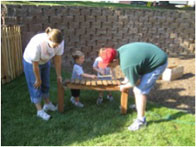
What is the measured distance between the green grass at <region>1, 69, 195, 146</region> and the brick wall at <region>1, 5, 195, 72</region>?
2846mm

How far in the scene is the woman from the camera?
3064mm

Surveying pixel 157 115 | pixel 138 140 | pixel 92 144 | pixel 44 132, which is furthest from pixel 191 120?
pixel 44 132

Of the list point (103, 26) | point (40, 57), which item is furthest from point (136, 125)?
point (103, 26)

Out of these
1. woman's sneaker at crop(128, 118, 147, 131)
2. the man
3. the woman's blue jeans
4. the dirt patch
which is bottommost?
the dirt patch

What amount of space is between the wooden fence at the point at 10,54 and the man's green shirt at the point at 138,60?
10.7 ft

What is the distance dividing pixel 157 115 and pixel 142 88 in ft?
3.17

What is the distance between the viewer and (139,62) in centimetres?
291

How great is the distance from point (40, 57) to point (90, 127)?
1356mm

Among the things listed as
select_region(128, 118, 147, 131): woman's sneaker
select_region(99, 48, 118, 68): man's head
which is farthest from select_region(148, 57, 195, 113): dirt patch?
select_region(99, 48, 118, 68): man's head

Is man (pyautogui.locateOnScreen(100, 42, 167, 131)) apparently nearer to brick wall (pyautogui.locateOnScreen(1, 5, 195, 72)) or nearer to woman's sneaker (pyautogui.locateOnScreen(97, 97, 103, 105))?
woman's sneaker (pyautogui.locateOnScreen(97, 97, 103, 105))

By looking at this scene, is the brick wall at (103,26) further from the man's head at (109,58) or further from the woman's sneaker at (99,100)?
the man's head at (109,58)

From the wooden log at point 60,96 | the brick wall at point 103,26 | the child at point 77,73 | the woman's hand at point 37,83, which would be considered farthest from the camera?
the brick wall at point 103,26

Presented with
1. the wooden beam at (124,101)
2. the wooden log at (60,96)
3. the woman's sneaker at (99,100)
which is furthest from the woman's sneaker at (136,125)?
the wooden log at (60,96)

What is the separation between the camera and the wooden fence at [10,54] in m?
5.13
